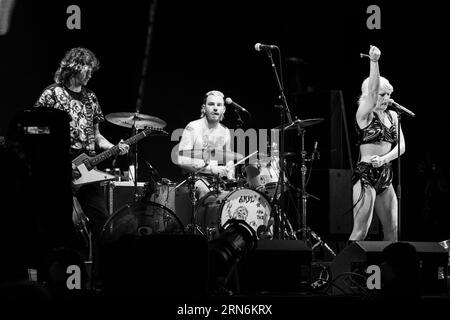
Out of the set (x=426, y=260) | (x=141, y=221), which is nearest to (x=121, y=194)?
(x=141, y=221)

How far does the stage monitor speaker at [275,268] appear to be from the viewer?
5109mm

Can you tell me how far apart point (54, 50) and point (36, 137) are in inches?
192

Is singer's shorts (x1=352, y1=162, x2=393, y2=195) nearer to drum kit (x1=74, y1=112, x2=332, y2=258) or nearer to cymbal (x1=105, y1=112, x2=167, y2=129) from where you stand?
drum kit (x1=74, y1=112, x2=332, y2=258)

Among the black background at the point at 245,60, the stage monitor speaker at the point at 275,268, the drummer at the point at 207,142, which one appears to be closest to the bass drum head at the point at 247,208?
the drummer at the point at 207,142

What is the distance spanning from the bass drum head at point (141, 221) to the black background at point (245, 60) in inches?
111

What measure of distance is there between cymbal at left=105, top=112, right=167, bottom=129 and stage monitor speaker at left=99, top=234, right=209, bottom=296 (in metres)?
Result: 4.02

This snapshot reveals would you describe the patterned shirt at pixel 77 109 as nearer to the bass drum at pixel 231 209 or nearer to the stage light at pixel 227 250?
the bass drum at pixel 231 209

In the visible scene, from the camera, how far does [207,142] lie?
27.6 feet

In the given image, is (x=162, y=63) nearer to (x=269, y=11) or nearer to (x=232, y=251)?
(x=269, y=11)

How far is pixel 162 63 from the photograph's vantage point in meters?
9.12

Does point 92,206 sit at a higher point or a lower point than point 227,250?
higher

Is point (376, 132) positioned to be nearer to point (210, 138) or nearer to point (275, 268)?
point (210, 138)

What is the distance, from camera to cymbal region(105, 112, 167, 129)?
7496 millimetres

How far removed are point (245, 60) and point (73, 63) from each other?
3.17 metres
